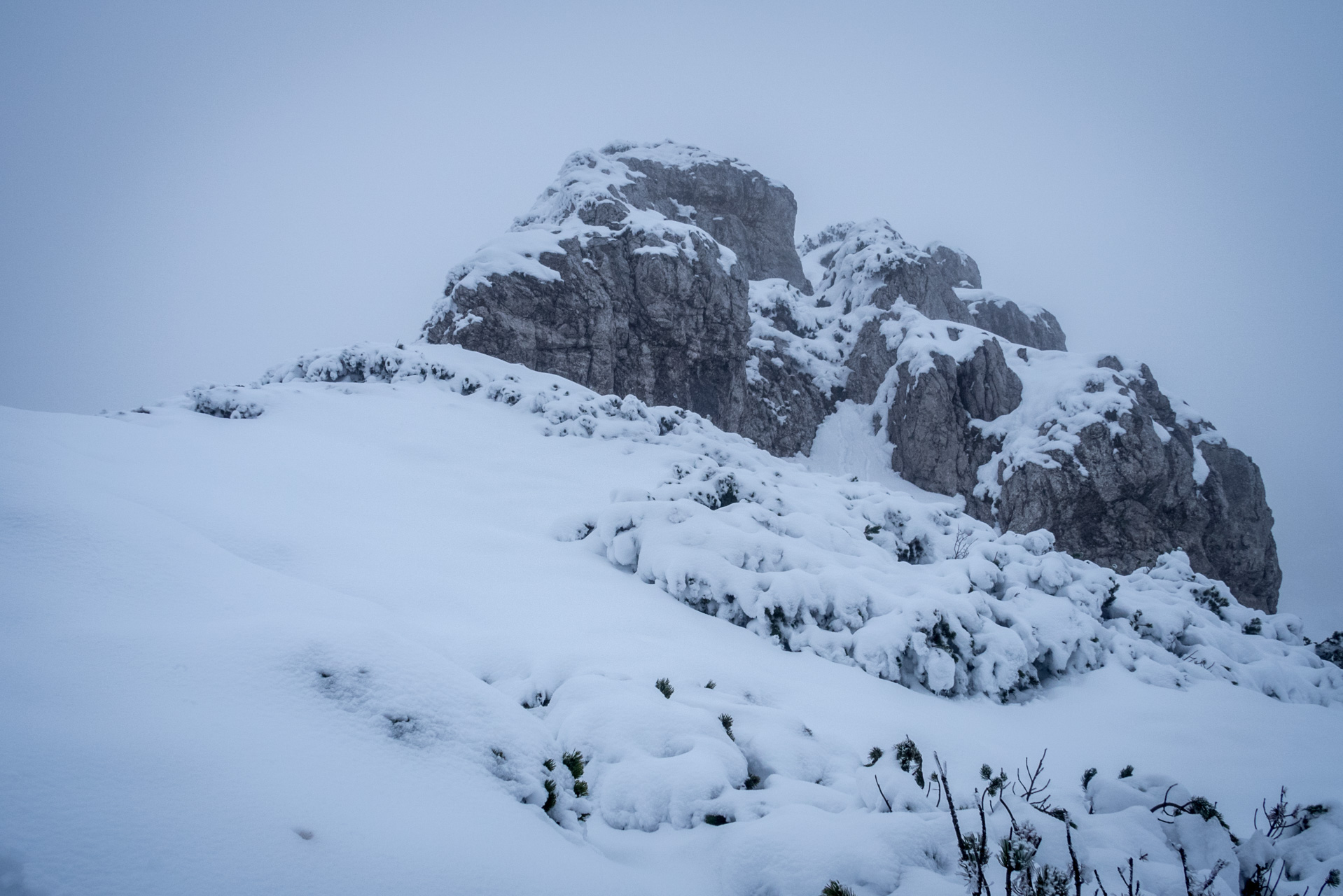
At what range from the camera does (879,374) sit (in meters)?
32.8

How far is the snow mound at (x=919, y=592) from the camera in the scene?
236 inches

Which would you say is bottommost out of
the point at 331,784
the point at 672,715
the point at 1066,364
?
the point at 672,715

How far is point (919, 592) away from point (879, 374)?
28.5 meters

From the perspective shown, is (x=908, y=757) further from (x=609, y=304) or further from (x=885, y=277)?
(x=885, y=277)

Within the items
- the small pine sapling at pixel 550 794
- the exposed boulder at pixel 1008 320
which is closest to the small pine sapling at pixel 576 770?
the small pine sapling at pixel 550 794

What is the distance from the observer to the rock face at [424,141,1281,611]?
76.1 feet

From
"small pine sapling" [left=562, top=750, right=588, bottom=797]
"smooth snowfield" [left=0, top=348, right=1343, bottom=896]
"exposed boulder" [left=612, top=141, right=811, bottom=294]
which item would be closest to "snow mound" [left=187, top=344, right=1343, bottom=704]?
"smooth snowfield" [left=0, top=348, right=1343, bottom=896]

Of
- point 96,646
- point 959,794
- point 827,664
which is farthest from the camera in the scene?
point 827,664

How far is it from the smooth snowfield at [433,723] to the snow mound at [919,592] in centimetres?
30

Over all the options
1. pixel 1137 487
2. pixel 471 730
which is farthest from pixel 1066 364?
pixel 471 730

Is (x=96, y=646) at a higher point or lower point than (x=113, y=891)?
lower

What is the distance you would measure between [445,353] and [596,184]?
18356 millimetres

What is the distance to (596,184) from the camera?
3133 cm

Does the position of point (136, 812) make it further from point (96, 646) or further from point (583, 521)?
point (583, 521)
